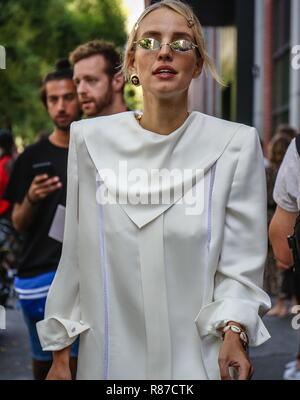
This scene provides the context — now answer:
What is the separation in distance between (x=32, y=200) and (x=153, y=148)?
1.88 meters

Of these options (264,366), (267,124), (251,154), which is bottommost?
(264,366)

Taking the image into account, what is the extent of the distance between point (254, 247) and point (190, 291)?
24cm

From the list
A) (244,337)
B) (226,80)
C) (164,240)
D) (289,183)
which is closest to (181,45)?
(164,240)

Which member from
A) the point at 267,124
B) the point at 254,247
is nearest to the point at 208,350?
the point at 254,247

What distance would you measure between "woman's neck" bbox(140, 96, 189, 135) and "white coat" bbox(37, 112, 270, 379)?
4 cm

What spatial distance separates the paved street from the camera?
688cm

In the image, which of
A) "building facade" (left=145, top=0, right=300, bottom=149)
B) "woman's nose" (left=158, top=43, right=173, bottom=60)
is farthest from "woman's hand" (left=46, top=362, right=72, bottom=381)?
"building facade" (left=145, top=0, right=300, bottom=149)

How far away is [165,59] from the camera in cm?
260

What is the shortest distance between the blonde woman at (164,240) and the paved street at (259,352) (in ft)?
13.6

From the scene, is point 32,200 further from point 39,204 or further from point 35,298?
point 35,298

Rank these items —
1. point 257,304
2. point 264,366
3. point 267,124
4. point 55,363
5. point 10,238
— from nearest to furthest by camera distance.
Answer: point 257,304
point 55,363
point 264,366
point 10,238
point 267,124

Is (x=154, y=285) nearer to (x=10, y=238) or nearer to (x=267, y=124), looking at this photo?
(x=10, y=238)

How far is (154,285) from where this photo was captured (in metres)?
2.53

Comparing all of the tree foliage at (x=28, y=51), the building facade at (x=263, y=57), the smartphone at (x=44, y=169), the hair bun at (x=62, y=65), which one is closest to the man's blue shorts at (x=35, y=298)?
the smartphone at (x=44, y=169)
